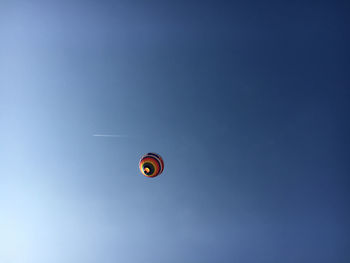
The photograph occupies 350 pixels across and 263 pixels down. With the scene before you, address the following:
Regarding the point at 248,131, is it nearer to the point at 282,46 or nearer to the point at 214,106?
the point at 214,106

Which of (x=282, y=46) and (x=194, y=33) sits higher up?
(x=194, y=33)

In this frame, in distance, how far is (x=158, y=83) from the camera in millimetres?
2619

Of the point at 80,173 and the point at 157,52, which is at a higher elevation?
the point at 157,52

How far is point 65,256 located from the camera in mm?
2576

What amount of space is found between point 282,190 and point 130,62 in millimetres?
1809

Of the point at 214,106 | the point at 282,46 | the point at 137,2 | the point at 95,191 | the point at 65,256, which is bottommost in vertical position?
the point at 65,256

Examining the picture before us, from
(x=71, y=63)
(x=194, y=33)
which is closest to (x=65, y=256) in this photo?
(x=71, y=63)

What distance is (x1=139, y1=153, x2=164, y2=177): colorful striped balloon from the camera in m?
2.32

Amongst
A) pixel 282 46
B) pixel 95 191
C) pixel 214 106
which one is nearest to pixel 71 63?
pixel 95 191

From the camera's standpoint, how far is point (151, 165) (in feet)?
7.59

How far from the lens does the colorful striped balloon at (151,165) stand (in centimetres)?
232

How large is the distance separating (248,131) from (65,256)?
2031 mm

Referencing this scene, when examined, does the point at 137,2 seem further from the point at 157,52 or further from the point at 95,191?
the point at 95,191

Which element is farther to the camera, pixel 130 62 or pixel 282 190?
pixel 130 62
